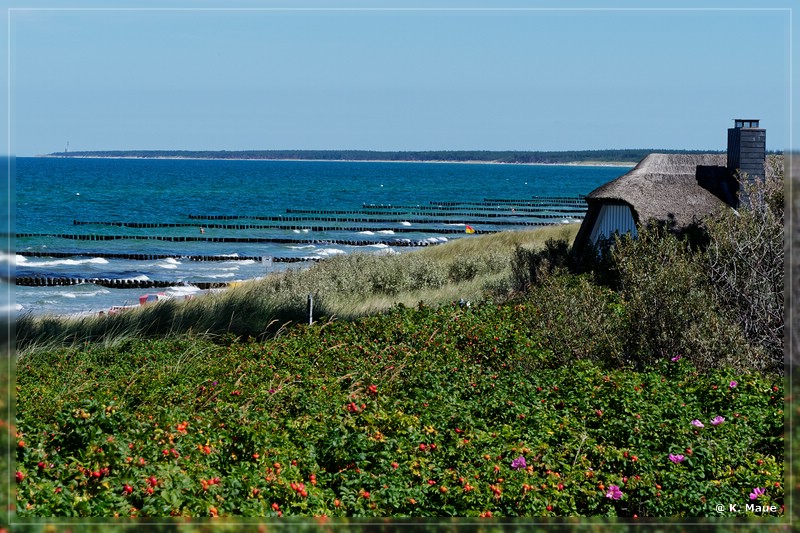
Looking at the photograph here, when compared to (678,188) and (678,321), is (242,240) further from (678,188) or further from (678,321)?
(678,321)

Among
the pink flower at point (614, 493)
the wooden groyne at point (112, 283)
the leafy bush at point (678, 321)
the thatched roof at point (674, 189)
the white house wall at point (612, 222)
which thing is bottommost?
the pink flower at point (614, 493)

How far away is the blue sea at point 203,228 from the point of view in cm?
3475

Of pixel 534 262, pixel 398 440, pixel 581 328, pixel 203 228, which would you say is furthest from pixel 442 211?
pixel 398 440

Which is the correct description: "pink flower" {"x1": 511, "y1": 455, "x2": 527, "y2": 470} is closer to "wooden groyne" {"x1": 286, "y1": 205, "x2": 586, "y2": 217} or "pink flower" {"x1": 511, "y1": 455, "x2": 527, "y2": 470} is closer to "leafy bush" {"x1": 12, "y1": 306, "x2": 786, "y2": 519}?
"leafy bush" {"x1": 12, "y1": 306, "x2": 786, "y2": 519}

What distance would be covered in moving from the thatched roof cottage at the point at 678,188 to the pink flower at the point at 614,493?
40.9ft

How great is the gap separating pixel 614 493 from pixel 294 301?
12.6 meters

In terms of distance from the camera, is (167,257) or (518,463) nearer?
(518,463)

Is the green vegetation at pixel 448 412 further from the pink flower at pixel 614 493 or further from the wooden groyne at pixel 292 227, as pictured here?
the wooden groyne at pixel 292 227

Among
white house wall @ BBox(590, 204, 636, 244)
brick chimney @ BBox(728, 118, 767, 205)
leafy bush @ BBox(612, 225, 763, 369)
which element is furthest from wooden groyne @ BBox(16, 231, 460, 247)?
leafy bush @ BBox(612, 225, 763, 369)

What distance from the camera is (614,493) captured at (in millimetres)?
5758

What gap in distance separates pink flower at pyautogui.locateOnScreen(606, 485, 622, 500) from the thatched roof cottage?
40.9ft

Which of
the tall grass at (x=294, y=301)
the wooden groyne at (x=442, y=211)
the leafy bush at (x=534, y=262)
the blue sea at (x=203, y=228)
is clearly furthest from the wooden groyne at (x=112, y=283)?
the wooden groyne at (x=442, y=211)

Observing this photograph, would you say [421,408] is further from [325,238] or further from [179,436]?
[325,238]
